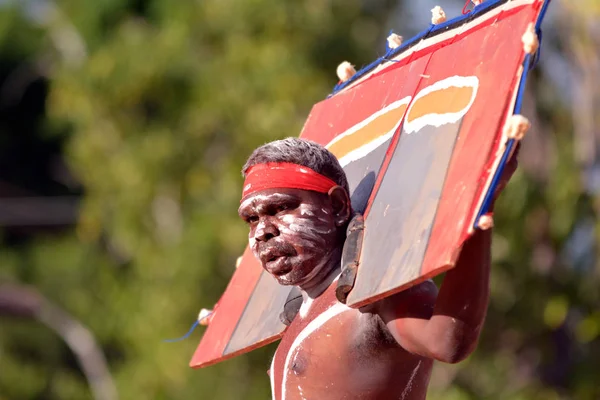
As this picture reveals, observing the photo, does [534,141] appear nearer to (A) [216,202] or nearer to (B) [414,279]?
(A) [216,202]

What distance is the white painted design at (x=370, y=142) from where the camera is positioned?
10.4ft

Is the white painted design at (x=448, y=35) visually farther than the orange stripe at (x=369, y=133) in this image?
No

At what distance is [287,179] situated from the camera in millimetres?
3002

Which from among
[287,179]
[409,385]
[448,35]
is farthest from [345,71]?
[409,385]

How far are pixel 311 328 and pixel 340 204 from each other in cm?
34

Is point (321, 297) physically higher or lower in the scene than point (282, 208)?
lower

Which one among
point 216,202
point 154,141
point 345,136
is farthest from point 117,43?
point 345,136

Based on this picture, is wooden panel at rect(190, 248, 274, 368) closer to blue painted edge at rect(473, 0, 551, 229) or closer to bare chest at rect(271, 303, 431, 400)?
bare chest at rect(271, 303, 431, 400)

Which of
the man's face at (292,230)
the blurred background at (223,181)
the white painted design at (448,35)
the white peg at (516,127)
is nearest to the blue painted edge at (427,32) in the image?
the white painted design at (448,35)

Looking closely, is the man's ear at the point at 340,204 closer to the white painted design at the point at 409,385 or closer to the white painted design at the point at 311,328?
the white painted design at the point at 311,328

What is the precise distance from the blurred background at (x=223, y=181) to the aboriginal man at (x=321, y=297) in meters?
7.23

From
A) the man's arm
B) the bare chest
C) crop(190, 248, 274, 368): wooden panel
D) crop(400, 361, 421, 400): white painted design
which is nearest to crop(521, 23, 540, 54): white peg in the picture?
the man's arm

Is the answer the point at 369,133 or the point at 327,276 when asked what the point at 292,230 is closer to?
the point at 327,276

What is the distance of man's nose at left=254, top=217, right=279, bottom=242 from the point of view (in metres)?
3.02
